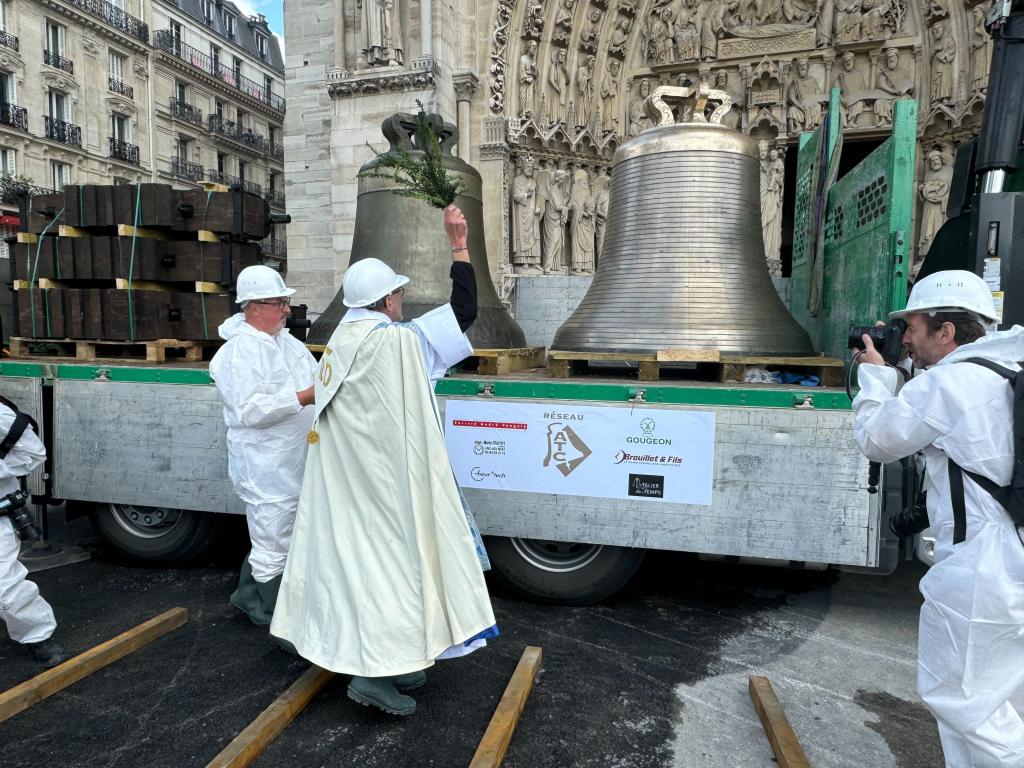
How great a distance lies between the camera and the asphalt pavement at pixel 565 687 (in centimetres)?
284

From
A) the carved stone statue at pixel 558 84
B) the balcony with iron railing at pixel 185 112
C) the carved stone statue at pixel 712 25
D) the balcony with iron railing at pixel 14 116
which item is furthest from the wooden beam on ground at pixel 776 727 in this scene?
the balcony with iron railing at pixel 185 112

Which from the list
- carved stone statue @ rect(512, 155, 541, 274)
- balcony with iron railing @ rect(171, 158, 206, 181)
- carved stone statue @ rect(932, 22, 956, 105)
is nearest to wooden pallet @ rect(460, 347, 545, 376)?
carved stone statue @ rect(512, 155, 541, 274)

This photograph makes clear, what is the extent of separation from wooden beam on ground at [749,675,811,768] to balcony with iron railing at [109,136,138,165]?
32.3m

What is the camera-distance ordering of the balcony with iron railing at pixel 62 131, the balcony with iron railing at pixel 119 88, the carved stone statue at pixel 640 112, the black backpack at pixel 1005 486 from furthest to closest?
the balcony with iron railing at pixel 119 88, the balcony with iron railing at pixel 62 131, the carved stone statue at pixel 640 112, the black backpack at pixel 1005 486

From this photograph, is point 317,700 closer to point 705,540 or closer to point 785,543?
point 705,540

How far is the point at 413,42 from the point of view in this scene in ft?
32.1

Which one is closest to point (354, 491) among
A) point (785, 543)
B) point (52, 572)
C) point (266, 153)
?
point (785, 543)

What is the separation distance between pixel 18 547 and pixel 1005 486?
14.0ft

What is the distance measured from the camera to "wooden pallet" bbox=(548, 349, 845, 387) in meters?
3.89

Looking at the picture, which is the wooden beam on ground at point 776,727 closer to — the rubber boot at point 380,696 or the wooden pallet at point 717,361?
the rubber boot at point 380,696

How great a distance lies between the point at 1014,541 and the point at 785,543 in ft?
5.09

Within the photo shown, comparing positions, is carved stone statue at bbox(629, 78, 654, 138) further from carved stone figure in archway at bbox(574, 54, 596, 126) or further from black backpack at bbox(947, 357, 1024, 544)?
black backpack at bbox(947, 357, 1024, 544)

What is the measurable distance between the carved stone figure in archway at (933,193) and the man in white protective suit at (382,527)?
9446 millimetres

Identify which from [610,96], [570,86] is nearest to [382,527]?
[570,86]
